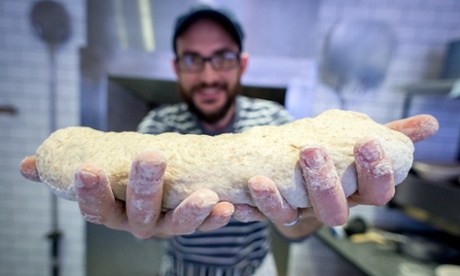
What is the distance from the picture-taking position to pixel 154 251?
159 centimetres

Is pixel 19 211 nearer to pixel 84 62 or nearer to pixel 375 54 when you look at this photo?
pixel 84 62

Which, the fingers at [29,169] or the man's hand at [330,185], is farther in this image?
the fingers at [29,169]

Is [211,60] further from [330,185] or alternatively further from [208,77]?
[330,185]

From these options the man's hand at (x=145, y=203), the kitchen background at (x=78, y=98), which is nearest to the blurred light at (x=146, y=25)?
the kitchen background at (x=78, y=98)

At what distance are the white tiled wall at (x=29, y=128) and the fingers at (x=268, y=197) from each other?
1706mm

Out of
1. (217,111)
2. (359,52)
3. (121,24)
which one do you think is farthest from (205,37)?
(359,52)

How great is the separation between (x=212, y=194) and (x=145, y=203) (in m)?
0.14

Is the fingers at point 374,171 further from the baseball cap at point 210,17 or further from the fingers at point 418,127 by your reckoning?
the baseball cap at point 210,17

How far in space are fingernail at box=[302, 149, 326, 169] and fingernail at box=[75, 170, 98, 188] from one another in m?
0.39

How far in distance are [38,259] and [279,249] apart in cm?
181

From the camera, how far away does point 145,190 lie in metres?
0.46

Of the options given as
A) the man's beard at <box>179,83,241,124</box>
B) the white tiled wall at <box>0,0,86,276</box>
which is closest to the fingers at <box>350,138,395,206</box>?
the man's beard at <box>179,83,241,124</box>

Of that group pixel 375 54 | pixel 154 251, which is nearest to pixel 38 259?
pixel 154 251

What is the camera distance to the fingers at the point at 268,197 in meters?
0.47
